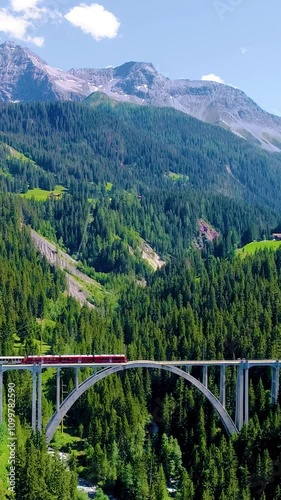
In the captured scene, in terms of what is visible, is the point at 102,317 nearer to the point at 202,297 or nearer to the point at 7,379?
the point at 202,297

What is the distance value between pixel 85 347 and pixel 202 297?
32186 millimetres

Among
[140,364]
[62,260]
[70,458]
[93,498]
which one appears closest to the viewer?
[93,498]

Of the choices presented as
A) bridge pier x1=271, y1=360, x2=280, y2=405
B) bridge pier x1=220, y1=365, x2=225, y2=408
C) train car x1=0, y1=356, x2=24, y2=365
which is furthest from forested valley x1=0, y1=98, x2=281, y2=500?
train car x1=0, y1=356, x2=24, y2=365

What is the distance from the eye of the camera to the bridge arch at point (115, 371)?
79250 millimetres

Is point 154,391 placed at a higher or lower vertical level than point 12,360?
lower

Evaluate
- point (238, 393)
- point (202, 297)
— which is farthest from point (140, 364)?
point (202, 297)

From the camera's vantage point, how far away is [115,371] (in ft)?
270

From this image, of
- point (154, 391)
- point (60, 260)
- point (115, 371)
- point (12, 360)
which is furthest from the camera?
point (60, 260)

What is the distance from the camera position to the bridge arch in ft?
260

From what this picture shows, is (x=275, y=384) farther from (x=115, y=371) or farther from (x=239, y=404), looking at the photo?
(x=115, y=371)

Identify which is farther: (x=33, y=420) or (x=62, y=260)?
(x=62, y=260)

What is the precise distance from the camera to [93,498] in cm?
7100

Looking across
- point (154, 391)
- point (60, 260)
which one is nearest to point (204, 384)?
point (154, 391)

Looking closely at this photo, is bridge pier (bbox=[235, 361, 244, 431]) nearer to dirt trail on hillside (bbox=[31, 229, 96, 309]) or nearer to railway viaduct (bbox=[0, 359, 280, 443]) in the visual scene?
railway viaduct (bbox=[0, 359, 280, 443])
